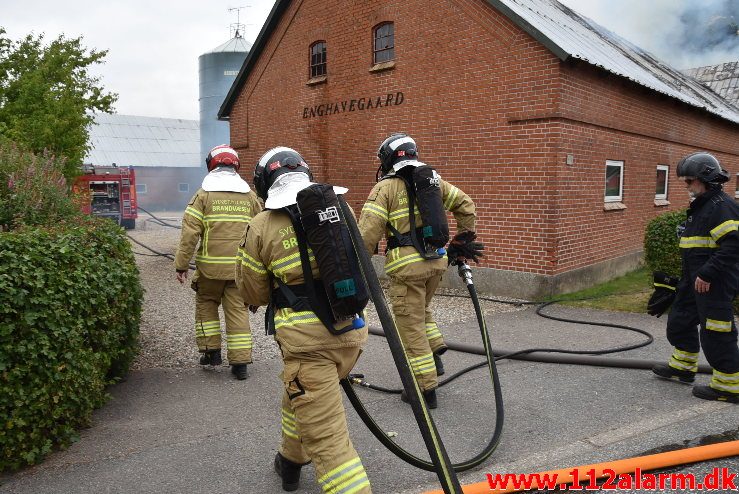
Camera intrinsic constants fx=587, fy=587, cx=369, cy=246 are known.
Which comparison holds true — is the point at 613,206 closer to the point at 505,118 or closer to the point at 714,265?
the point at 505,118

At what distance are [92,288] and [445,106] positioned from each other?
7074mm

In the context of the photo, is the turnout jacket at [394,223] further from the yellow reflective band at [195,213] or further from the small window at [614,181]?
the small window at [614,181]

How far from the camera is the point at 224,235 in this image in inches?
205

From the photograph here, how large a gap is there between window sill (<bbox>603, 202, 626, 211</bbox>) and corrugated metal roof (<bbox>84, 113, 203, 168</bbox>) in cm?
3200

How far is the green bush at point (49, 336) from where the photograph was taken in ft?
10.7

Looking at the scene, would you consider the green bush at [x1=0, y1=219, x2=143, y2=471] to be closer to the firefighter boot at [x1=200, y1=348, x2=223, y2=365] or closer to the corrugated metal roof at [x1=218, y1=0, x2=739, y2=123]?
the firefighter boot at [x1=200, y1=348, x2=223, y2=365]

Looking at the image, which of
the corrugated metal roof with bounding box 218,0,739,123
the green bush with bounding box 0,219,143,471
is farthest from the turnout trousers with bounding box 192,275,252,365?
the corrugated metal roof with bounding box 218,0,739,123

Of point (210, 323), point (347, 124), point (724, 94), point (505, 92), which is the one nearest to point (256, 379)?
point (210, 323)

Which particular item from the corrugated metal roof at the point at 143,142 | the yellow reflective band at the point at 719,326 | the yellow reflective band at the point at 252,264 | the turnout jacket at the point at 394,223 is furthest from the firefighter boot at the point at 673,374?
the corrugated metal roof at the point at 143,142

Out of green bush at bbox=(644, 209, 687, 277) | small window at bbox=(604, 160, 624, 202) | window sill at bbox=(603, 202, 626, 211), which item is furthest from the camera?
small window at bbox=(604, 160, 624, 202)

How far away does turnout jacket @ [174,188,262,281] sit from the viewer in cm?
516

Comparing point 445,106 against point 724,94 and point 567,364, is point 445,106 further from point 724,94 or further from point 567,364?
point 724,94

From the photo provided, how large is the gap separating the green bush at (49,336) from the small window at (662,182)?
446 inches

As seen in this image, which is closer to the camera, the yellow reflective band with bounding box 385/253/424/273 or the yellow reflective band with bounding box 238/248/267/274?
the yellow reflective band with bounding box 238/248/267/274
